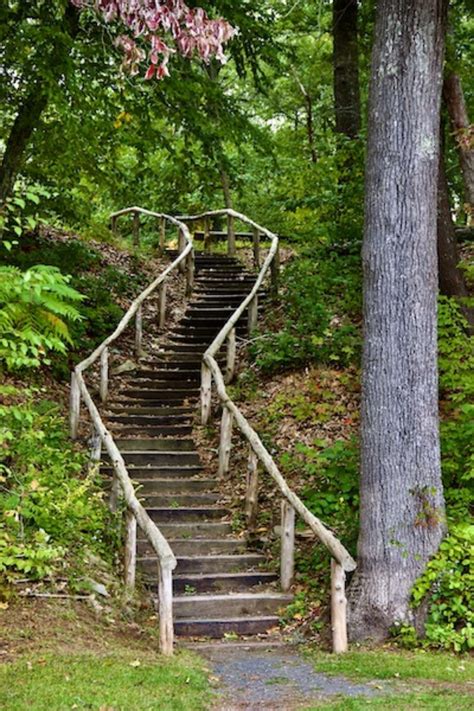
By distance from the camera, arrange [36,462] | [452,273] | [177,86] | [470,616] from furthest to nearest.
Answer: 1. [452,273]
2. [177,86]
3. [36,462]
4. [470,616]

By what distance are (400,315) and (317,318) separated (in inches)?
206

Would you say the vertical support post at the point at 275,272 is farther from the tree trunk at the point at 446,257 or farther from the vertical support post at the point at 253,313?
the tree trunk at the point at 446,257

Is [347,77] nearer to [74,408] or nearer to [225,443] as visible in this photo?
[225,443]

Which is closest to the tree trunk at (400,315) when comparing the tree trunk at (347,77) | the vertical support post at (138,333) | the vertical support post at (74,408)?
the vertical support post at (74,408)

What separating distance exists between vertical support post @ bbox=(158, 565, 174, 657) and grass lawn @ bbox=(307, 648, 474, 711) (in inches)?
43.9

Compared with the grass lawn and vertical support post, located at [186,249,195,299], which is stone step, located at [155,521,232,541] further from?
vertical support post, located at [186,249,195,299]

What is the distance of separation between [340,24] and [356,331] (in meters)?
6.53

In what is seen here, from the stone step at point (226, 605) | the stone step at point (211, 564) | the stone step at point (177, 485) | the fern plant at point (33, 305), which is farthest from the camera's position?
the stone step at point (177, 485)

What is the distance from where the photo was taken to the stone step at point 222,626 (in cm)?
674

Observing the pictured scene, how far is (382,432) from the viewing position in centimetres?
649

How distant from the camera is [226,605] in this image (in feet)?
23.1

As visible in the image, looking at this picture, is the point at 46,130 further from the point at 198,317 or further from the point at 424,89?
the point at 424,89

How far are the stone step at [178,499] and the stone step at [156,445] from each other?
1.06 m

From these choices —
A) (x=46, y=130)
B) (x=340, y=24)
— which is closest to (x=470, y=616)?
(x=46, y=130)
